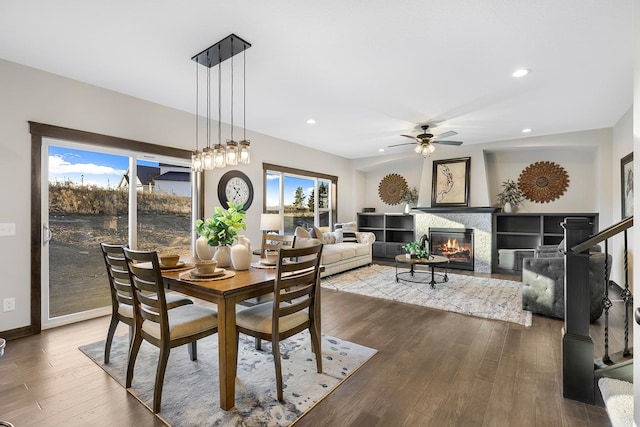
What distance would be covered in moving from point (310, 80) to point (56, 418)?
3.43 m

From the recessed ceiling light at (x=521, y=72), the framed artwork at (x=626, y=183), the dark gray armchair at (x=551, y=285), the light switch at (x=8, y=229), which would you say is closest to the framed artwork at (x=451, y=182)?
the framed artwork at (x=626, y=183)

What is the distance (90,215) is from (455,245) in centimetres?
652

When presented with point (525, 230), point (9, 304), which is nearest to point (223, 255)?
point (9, 304)

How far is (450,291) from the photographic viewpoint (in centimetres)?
457

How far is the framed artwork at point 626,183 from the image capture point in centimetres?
407

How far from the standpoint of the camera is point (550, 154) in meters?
6.26

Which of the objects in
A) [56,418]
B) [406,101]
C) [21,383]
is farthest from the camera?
[406,101]

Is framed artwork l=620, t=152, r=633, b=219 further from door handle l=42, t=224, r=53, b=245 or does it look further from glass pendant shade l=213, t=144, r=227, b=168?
door handle l=42, t=224, r=53, b=245

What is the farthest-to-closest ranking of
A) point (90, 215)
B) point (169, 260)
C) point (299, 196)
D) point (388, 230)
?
1. point (388, 230)
2. point (299, 196)
3. point (90, 215)
4. point (169, 260)

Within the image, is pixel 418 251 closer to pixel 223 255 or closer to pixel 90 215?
pixel 223 255

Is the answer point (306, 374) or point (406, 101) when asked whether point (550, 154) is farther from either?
point (306, 374)

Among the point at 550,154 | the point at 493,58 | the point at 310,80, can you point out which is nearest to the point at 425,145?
the point at 493,58

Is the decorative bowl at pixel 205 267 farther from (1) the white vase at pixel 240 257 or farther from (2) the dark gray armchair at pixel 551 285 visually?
(2) the dark gray armchair at pixel 551 285

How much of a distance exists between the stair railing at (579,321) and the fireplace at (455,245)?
15.0ft
